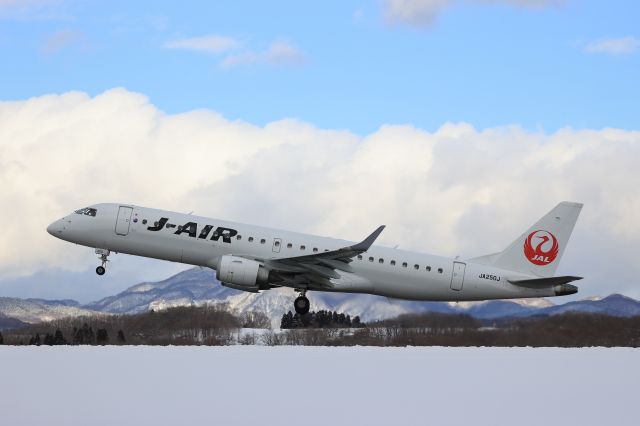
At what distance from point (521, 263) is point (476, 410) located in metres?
25.7

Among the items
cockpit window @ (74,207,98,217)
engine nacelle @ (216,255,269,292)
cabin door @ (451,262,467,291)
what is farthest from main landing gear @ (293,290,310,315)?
cockpit window @ (74,207,98,217)

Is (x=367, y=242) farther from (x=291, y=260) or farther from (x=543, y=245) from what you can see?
(x=543, y=245)

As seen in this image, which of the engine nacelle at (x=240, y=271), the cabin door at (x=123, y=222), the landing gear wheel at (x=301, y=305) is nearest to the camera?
the engine nacelle at (x=240, y=271)

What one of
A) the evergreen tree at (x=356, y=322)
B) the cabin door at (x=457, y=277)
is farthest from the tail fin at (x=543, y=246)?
the evergreen tree at (x=356, y=322)

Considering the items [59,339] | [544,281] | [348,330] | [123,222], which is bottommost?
[59,339]

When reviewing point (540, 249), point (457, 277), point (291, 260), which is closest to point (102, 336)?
point (291, 260)

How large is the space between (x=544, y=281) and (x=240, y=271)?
12.8 meters

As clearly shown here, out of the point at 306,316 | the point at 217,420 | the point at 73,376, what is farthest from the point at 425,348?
the point at 217,420

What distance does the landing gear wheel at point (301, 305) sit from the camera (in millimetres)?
40688

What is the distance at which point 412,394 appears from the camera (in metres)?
20.7

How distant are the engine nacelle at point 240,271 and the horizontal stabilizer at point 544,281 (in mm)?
11171

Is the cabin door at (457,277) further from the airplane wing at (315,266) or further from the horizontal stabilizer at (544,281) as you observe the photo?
the airplane wing at (315,266)

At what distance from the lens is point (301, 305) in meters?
40.8

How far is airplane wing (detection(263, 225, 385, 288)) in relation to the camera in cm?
3900
